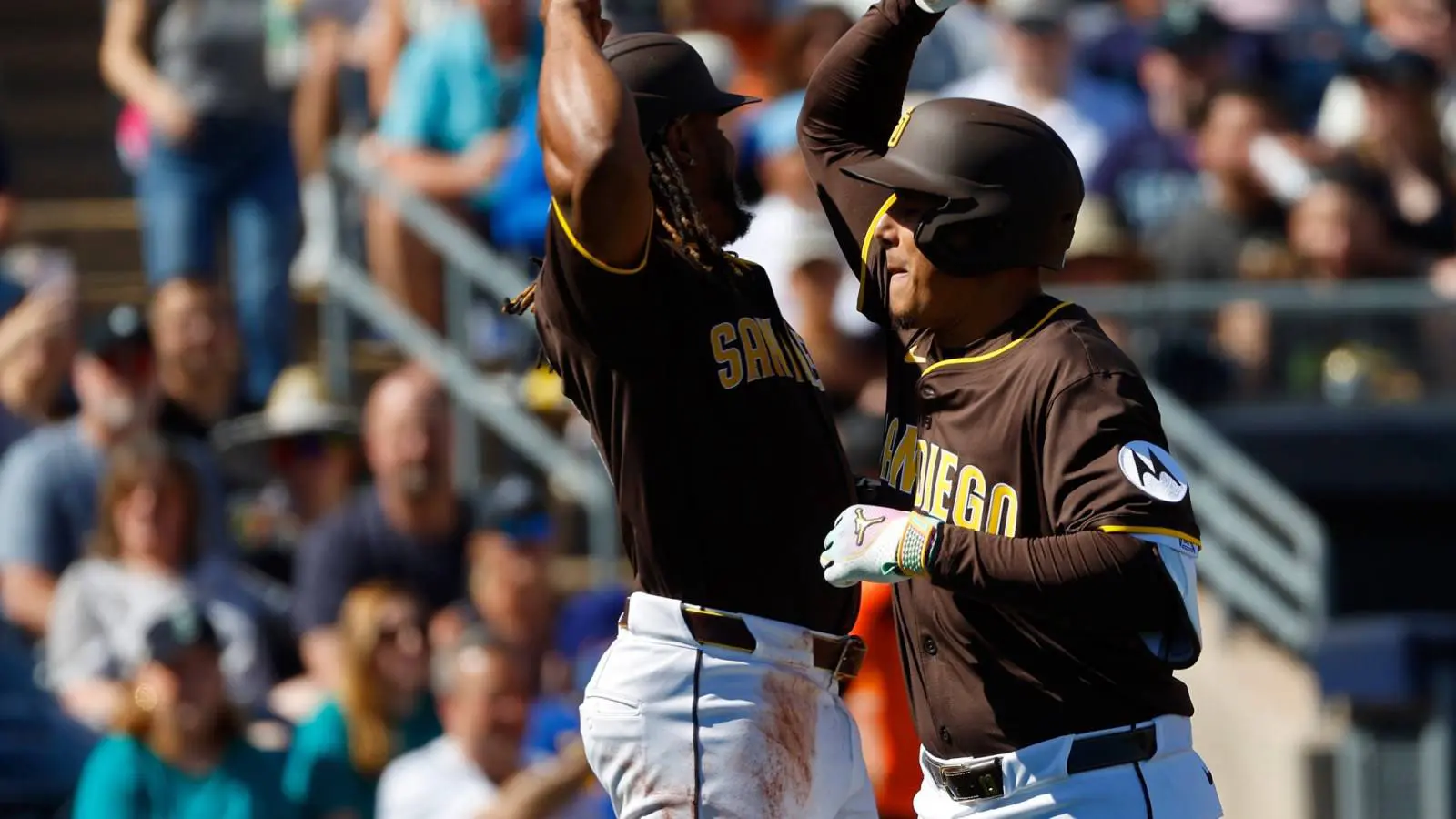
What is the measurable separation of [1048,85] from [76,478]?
12.7 feet

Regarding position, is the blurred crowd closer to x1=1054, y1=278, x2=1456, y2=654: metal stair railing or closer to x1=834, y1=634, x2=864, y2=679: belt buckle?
x1=1054, y1=278, x2=1456, y2=654: metal stair railing

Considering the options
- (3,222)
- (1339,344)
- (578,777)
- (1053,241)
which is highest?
(1053,241)

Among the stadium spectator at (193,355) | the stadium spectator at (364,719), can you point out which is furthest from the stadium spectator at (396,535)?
the stadium spectator at (193,355)

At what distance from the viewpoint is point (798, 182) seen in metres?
7.87

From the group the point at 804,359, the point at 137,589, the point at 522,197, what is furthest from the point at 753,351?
the point at 522,197

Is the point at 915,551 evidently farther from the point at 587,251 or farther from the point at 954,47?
the point at 954,47

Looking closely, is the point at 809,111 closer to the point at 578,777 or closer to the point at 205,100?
the point at 578,777

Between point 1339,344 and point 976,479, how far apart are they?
4751mm

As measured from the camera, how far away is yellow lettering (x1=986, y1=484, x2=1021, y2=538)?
11.8 ft

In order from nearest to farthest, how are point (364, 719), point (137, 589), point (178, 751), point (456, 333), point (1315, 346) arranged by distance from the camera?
1. point (178, 751)
2. point (364, 719)
3. point (137, 589)
4. point (1315, 346)
5. point (456, 333)

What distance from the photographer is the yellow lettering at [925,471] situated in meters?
3.74

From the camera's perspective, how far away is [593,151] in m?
3.47

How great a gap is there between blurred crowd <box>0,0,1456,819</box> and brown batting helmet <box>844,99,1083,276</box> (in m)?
2.49

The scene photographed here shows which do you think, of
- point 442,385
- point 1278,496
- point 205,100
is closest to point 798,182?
point 442,385
